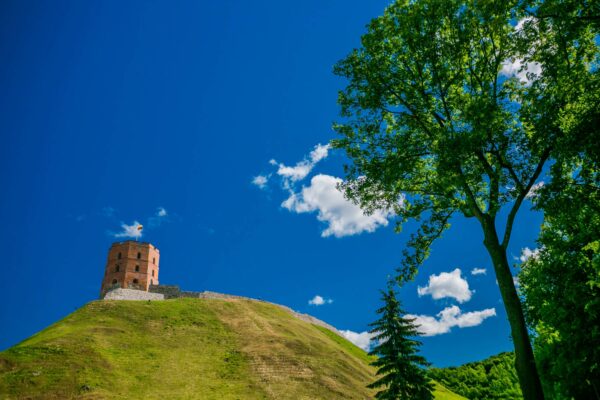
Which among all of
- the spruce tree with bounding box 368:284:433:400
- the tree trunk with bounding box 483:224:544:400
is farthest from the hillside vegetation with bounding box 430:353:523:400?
the tree trunk with bounding box 483:224:544:400

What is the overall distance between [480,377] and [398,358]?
77335mm

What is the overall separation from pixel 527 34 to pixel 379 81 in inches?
235

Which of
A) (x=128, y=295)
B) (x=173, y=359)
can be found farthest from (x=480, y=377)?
(x=128, y=295)

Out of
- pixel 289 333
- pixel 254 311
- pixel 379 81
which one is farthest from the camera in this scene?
pixel 254 311

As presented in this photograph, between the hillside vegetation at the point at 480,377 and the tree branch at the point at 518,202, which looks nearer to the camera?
the tree branch at the point at 518,202

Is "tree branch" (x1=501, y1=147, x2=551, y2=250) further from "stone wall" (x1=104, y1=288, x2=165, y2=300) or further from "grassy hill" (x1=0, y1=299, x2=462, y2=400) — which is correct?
"stone wall" (x1=104, y1=288, x2=165, y2=300)

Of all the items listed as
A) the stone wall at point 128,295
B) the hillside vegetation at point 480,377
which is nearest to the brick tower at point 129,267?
the stone wall at point 128,295

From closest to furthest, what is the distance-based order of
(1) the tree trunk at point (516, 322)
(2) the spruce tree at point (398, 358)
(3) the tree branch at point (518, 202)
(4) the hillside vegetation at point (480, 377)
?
(1) the tree trunk at point (516, 322)
(3) the tree branch at point (518, 202)
(2) the spruce tree at point (398, 358)
(4) the hillside vegetation at point (480, 377)

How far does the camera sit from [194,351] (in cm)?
4950

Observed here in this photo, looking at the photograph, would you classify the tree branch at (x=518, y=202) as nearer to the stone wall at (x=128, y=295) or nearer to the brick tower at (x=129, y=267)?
the stone wall at (x=128, y=295)

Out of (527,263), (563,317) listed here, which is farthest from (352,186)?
(527,263)

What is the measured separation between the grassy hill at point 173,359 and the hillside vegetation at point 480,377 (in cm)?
2159

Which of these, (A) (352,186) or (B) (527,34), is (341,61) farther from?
(B) (527,34)

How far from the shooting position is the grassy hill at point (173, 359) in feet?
118
